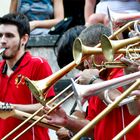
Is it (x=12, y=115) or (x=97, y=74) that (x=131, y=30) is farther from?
(x=12, y=115)

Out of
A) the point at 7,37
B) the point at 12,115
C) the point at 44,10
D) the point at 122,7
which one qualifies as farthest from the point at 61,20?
the point at 12,115

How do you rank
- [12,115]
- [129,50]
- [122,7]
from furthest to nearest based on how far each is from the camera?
[122,7], [12,115], [129,50]

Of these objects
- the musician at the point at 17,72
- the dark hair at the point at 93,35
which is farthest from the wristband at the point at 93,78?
the musician at the point at 17,72

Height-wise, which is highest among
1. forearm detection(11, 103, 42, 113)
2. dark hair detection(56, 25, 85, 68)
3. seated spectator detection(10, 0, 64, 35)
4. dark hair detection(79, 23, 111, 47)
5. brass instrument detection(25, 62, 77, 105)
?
dark hair detection(79, 23, 111, 47)

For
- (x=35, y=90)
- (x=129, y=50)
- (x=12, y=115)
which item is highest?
(x=129, y=50)

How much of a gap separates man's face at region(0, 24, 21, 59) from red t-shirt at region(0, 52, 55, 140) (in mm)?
135

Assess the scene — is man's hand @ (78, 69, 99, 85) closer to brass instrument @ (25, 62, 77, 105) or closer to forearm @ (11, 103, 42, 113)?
brass instrument @ (25, 62, 77, 105)

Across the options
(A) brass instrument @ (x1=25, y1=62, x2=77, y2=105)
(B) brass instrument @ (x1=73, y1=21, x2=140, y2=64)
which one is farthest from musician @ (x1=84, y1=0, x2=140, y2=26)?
(B) brass instrument @ (x1=73, y1=21, x2=140, y2=64)

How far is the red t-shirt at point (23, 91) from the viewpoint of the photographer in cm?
578

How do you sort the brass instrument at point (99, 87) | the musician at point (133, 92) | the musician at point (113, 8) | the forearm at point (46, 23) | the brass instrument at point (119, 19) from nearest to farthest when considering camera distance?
the brass instrument at point (99, 87) → the musician at point (133, 92) → the brass instrument at point (119, 19) → the musician at point (113, 8) → the forearm at point (46, 23)

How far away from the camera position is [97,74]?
4.70 metres

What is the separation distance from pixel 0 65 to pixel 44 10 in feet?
6.74

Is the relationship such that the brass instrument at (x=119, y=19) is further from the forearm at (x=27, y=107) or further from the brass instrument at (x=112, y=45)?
the forearm at (x=27, y=107)

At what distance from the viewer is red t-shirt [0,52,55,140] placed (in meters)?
5.78
